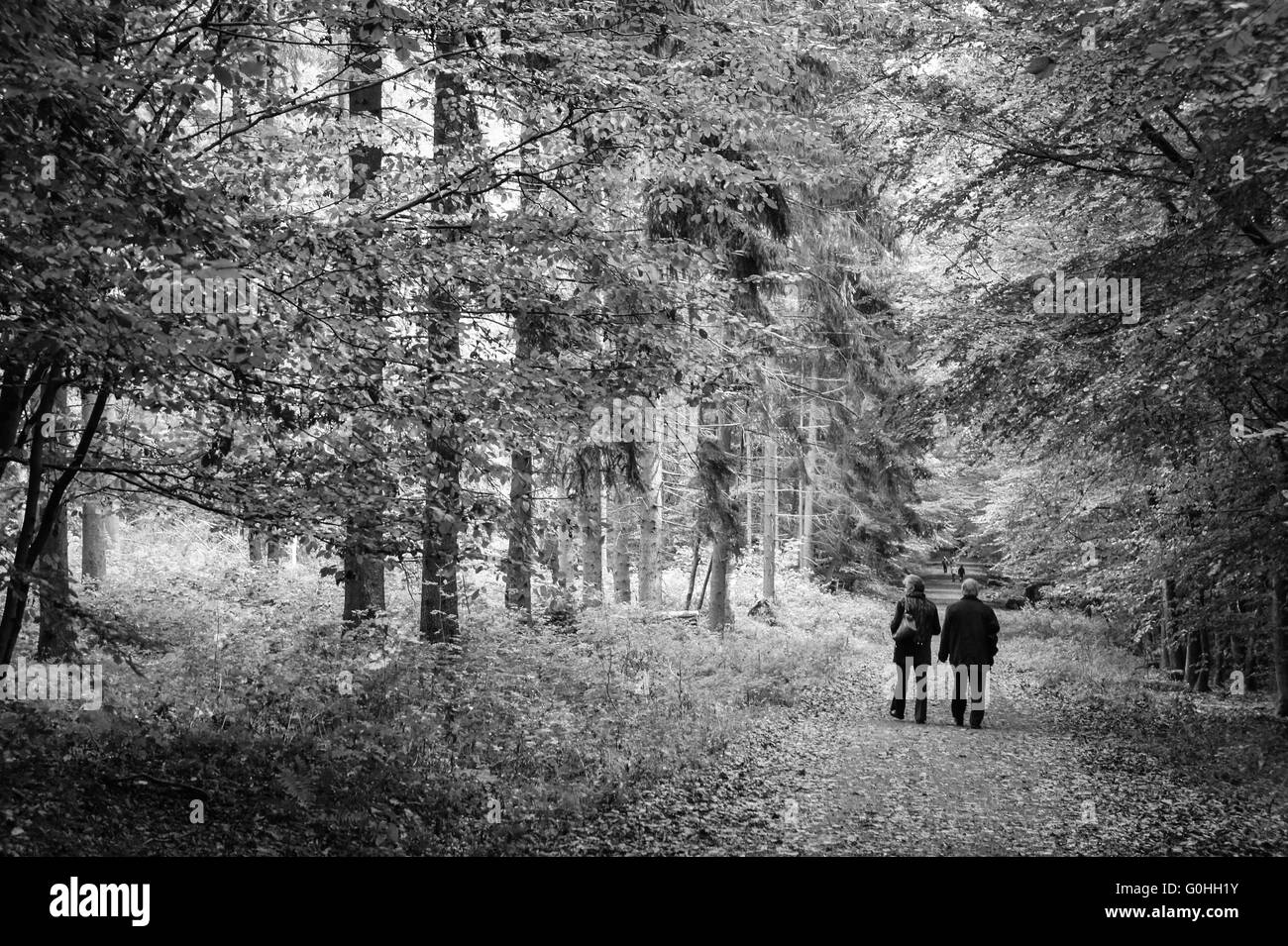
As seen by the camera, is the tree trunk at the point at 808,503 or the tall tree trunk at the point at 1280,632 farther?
the tree trunk at the point at 808,503

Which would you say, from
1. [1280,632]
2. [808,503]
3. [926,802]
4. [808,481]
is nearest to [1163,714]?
[1280,632]

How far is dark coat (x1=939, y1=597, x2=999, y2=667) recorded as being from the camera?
12.2m

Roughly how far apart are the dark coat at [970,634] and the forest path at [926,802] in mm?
1000

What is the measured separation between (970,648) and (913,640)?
838mm

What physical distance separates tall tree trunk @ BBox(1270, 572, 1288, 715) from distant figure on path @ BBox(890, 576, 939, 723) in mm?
4753

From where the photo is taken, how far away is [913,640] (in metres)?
12.8

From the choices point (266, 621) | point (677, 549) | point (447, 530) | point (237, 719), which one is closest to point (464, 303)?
point (447, 530)

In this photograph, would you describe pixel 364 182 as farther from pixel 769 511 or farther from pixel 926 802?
pixel 769 511

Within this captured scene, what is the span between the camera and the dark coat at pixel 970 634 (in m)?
12.2

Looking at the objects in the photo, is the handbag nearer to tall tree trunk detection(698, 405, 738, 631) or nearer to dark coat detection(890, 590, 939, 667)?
dark coat detection(890, 590, 939, 667)

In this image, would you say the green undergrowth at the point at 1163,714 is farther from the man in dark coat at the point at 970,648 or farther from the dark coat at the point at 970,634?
the dark coat at the point at 970,634

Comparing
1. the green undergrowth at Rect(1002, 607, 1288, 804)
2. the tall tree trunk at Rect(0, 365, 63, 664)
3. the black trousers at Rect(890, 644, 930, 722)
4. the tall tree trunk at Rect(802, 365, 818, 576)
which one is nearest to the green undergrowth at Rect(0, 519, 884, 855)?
the tall tree trunk at Rect(0, 365, 63, 664)

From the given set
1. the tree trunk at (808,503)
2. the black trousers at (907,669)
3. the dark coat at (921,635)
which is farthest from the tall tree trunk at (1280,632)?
the tree trunk at (808,503)

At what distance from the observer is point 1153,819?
7.92m
